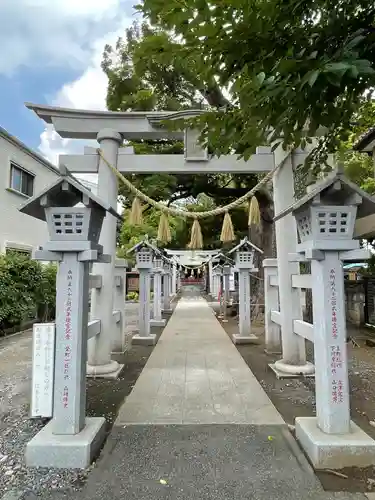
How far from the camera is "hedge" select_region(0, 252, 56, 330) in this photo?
9339mm

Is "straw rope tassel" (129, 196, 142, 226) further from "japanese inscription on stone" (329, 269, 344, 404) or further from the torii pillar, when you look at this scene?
"japanese inscription on stone" (329, 269, 344, 404)

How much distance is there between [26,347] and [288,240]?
6630 mm

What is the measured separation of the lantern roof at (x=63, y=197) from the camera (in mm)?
3314

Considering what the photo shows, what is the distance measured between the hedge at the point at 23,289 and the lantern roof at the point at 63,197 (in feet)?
21.8

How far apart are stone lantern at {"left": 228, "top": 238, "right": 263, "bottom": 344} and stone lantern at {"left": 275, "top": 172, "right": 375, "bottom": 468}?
518 centimetres

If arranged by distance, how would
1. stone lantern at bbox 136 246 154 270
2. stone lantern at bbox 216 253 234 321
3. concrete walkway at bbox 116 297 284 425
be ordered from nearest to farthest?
concrete walkway at bbox 116 297 284 425 → stone lantern at bbox 136 246 154 270 → stone lantern at bbox 216 253 234 321

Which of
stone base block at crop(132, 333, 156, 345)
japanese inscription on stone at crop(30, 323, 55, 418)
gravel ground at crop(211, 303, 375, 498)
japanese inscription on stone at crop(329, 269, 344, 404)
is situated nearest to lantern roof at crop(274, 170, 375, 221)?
japanese inscription on stone at crop(329, 269, 344, 404)

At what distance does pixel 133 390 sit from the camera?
505 centimetres

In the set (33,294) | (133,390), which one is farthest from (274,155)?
(33,294)

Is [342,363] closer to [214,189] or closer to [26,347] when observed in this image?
[26,347]

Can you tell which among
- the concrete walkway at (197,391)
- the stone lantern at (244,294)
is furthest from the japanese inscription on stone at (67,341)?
the stone lantern at (244,294)

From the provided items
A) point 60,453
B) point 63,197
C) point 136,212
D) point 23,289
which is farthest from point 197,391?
point 23,289

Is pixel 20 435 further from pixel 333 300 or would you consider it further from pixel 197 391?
pixel 333 300

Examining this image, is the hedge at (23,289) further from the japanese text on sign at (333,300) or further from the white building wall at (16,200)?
the japanese text on sign at (333,300)
